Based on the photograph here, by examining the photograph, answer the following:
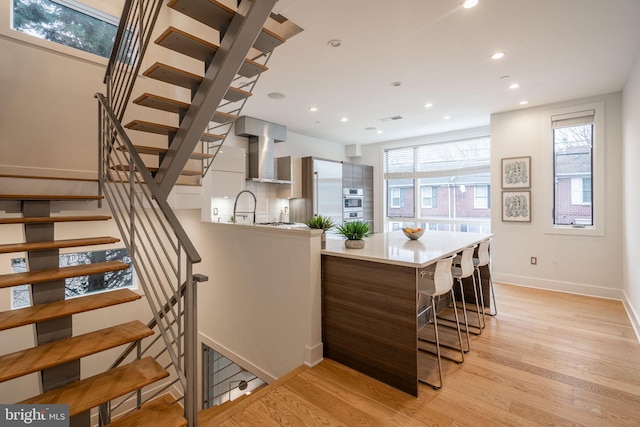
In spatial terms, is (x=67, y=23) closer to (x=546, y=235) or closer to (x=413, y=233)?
(x=413, y=233)

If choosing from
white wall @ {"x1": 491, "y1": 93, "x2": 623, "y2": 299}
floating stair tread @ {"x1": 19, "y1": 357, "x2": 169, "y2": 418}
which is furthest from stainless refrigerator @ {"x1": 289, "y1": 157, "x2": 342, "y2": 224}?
floating stair tread @ {"x1": 19, "y1": 357, "x2": 169, "y2": 418}

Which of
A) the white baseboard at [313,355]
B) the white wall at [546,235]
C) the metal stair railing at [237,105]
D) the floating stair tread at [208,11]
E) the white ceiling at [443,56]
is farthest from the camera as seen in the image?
the white wall at [546,235]

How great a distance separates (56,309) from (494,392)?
9.43 ft

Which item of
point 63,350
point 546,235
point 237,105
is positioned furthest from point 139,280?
point 546,235

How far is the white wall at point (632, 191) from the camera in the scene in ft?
10.00

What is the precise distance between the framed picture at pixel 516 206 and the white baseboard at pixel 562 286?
3.10 ft

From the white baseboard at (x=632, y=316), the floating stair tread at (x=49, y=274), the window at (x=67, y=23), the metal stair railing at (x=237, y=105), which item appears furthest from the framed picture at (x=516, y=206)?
the window at (x=67, y=23)

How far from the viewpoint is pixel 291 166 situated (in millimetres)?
5824

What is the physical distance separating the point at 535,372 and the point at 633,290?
2.02m

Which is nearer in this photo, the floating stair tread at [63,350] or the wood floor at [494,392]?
the floating stair tread at [63,350]

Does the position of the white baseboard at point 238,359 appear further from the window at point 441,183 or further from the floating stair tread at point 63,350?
the window at point 441,183

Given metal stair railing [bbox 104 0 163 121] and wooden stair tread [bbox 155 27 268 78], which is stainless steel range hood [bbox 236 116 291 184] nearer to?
metal stair railing [bbox 104 0 163 121]

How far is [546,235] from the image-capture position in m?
4.67

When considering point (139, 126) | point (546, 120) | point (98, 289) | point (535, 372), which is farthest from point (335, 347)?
point (546, 120)
